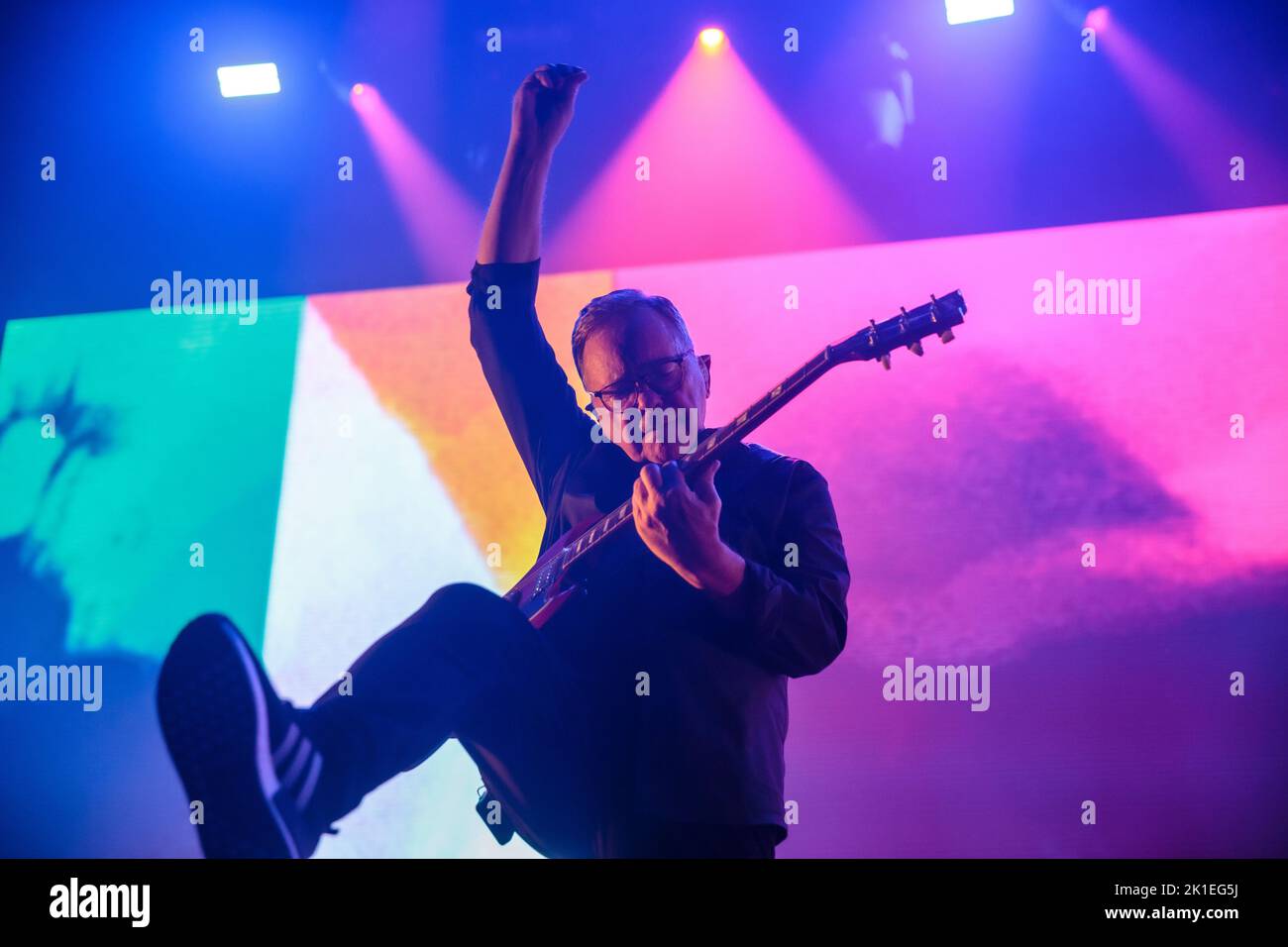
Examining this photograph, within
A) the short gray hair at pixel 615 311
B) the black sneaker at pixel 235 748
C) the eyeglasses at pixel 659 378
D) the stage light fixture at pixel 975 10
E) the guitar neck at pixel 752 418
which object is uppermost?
the stage light fixture at pixel 975 10

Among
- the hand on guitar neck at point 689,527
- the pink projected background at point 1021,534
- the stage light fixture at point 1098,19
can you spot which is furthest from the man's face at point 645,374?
the stage light fixture at point 1098,19

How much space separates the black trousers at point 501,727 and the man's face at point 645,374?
1.61 feet

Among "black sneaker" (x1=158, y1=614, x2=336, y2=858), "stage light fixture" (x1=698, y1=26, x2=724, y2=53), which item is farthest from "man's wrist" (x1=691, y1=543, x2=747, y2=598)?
"stage light fixture" (x1=698, y1=26, x2=724, y2=53)

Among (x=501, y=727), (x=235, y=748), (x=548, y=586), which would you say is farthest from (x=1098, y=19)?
(x=235, y=748)

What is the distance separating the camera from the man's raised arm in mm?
2398

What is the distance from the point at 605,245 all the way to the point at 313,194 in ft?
3.13

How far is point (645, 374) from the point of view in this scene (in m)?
2.20

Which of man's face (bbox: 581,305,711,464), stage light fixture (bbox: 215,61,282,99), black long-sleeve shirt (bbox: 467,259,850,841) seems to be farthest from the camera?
stage light fixture (bbox: 215,61,282,99)

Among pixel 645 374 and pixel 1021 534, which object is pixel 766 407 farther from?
pixel 1021 534

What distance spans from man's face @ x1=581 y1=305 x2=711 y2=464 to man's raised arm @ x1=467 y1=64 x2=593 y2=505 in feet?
0.52

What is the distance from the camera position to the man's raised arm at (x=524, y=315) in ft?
7.87

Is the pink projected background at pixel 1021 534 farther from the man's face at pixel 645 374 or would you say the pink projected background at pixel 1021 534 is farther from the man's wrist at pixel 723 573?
the man's wrist at pixel 723 573

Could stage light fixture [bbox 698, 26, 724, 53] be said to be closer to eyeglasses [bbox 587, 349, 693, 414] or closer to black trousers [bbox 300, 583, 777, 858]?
eyeglasses [bbox 587, 349, 693, 414]

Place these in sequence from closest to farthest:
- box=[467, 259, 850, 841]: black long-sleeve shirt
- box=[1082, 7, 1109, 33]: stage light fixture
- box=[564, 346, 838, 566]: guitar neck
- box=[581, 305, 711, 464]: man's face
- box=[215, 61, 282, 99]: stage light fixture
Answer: box=[467, 259, 850, 841]: black long-sleeve shirt < box=[564, 346, 838, 566]: guitar neck < box=[581, 305, 711, 464]: man's face < box=[1082, 7, 1109, 33]: stage light fixture < box=[215, 61, 282, 99]: stage light fixture
